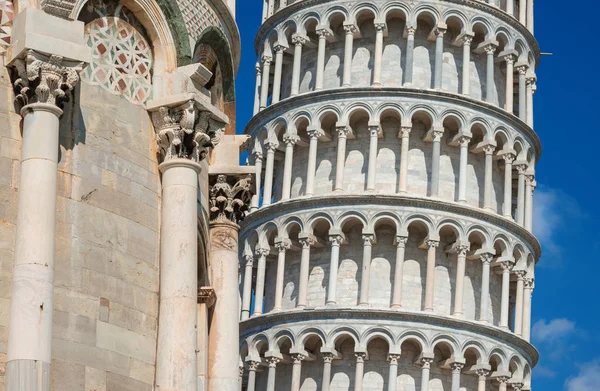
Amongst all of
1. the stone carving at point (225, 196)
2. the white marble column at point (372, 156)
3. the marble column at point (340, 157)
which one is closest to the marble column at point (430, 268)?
the white marble column at point (372, 156)

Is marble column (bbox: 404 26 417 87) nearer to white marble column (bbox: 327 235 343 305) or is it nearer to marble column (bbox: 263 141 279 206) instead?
marble column (bbox: 263 141 279 206)

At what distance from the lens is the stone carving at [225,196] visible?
19203 millimetres

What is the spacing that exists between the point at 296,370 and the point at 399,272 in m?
5.04

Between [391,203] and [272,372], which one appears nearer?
[391,203]

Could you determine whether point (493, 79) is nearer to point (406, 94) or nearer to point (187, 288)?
point (406, 94)

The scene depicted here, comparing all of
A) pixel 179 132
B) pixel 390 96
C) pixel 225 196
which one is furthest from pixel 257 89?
pixel 179 132

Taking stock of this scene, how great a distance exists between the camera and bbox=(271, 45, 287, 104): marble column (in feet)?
198

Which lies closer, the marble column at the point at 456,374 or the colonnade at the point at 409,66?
the marble column at the point at 456,374

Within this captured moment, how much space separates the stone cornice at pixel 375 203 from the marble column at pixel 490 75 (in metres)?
4.67

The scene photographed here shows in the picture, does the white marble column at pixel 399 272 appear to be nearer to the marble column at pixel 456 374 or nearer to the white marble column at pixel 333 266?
the white marble column at pixel 333 266

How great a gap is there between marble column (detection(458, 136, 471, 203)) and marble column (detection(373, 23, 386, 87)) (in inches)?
147

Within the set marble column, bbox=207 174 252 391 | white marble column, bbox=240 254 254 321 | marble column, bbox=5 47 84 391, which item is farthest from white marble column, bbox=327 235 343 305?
marble column, bbox=5 47 84 391

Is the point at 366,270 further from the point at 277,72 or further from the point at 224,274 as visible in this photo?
the point at 224,274

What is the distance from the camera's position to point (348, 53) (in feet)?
192
